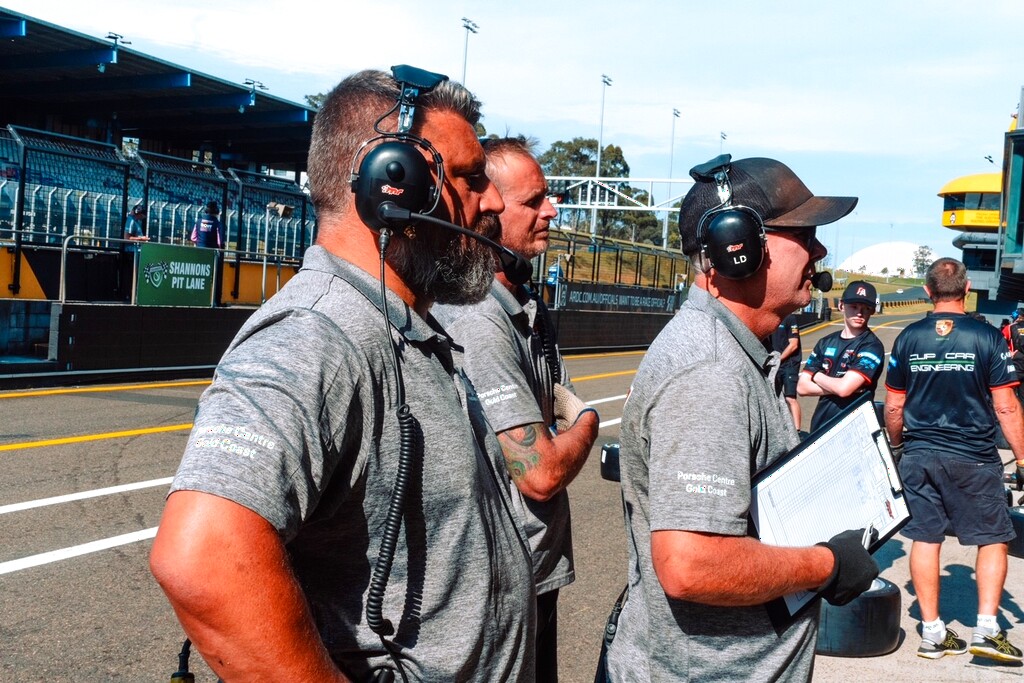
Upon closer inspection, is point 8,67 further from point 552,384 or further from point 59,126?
point 552,384

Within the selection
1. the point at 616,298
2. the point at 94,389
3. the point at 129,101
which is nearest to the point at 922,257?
the point at 616,298

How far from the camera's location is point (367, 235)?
1794mm

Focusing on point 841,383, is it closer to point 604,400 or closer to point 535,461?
point 535,461

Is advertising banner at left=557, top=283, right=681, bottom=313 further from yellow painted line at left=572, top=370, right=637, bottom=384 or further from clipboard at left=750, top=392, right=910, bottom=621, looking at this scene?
clipboard at left=750, top=392, right=910, bottom=621

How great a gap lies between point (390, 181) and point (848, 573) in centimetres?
128

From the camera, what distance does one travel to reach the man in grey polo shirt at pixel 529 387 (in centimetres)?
287

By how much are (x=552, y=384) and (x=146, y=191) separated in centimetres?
1586

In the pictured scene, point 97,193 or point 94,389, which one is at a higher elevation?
point 97,193

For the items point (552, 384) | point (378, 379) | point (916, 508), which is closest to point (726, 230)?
point (378, 379)

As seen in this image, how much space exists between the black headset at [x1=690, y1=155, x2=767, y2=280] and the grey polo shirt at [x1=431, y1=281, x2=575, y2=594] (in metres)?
0.76

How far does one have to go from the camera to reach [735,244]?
7.55ft

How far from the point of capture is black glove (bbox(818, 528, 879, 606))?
83.8 inches

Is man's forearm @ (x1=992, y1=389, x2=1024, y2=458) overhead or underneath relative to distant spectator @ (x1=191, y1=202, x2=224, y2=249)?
underneath

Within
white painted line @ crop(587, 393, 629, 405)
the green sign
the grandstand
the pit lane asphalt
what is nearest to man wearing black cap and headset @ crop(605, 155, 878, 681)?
the pit lane asphalt
